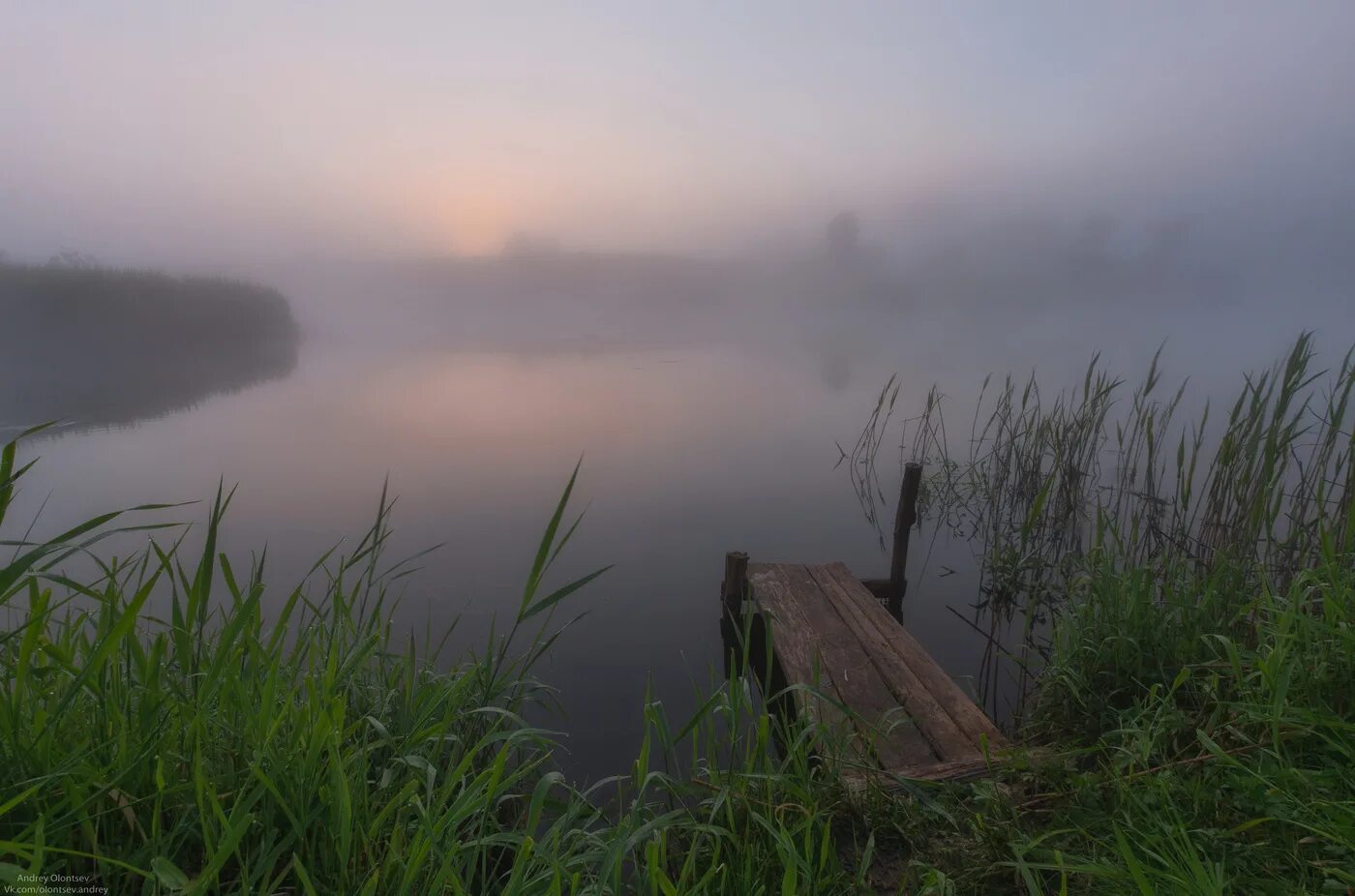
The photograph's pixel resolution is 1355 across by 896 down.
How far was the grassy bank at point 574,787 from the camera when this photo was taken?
4.03ft

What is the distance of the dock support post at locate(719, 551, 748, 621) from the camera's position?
5773 millimetres

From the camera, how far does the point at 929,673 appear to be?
360 cm

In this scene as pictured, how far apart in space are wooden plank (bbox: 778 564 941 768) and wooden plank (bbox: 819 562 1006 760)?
0.67 ft

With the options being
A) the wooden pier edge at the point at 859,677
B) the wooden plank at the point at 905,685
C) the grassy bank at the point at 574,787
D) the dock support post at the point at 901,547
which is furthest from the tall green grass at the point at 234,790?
the dock support post at the point at 901,547

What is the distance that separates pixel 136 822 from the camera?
3.92 feet

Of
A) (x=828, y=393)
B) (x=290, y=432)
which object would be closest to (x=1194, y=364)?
(x=828, y=393)

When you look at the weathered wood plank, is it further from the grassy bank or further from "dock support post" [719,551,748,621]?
the grassy bank

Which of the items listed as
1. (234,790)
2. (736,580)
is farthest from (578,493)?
(234,790)

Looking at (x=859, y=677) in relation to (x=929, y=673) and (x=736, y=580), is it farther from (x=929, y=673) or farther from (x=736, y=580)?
(x=736, y=580)

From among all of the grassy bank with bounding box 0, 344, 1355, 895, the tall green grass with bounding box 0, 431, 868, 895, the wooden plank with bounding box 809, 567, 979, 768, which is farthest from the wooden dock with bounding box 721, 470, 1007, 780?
the tall green grass with bounding box 0, 431, 868, 895

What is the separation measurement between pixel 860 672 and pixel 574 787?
→ 7.60ft

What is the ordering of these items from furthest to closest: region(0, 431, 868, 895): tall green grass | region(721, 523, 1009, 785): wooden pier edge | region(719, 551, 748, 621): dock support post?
1. region(719, 551, 748, 621): dock support post
2. region(721, 523, 1009, 785): wooden pier edge
3. region(0, 431, 868, 895): tall green grass

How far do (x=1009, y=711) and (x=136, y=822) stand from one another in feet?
15.7

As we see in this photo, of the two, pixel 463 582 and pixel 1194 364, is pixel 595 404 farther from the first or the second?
pixel 1194 364
